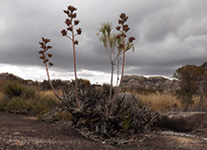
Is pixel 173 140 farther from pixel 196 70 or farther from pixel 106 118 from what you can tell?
pixel 196 70

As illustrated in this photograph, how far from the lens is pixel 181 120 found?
626cm

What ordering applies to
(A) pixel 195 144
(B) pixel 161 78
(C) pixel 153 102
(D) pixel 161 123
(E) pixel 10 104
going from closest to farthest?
(A) pixel 195 144
(D) pixel 161 123
(E) pixel 10 104
(C) pixel 153 102
(B) pixel 161 78

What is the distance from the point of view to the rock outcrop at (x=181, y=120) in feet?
20.5

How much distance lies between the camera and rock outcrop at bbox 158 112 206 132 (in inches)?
246

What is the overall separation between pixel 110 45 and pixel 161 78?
1380 inches

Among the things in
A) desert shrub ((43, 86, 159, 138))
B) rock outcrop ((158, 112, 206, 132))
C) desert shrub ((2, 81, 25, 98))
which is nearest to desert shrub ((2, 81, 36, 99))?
desert shrub ((2, 81, 25, 98))

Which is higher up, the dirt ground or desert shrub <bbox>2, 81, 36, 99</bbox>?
desert shrub <bbox>2, 81, 36, 99</bbox>

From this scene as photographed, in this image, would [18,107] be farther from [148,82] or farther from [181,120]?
[148,82]

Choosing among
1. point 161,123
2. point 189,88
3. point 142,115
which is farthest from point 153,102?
point 142,115

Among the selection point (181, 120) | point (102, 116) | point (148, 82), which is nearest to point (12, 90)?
point (102, 116)

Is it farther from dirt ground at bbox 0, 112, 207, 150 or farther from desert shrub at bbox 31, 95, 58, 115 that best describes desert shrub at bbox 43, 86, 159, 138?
desert shrub at bbox 31, 95, 58, 115

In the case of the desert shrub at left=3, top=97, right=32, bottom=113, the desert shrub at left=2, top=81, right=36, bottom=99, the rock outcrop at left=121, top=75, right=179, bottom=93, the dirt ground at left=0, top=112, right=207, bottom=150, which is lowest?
the dirt ground at left=0, top=112, right=207, bottom=150

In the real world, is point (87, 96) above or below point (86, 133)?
above

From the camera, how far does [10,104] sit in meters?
9.20
